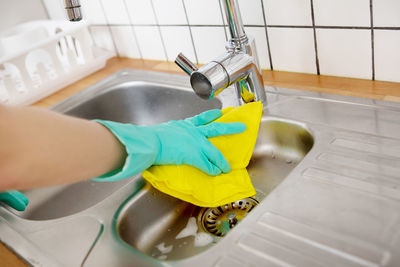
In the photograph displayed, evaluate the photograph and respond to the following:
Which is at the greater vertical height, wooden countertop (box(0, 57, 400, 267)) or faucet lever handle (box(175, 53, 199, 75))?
faucet lever handle (box(175, 53, 199, 75))

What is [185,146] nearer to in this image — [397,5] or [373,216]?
[373,216]

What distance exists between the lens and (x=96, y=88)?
Answer: 1.20 m

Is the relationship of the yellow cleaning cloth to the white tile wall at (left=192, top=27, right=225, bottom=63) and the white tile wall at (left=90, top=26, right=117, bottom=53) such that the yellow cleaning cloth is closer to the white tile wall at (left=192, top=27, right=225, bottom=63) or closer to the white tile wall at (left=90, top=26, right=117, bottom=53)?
the white tile wall at (left=192, top=27, right=225, bottom=63)

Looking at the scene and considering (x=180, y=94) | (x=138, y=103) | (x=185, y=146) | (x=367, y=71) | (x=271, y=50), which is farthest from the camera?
(x=138, y=103)

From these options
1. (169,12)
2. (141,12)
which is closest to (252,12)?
(169,12)

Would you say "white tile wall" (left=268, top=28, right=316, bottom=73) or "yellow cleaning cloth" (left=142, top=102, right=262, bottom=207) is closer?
"yellow cleaning cloth" (left=142, top=102, right=262, bottom=207)

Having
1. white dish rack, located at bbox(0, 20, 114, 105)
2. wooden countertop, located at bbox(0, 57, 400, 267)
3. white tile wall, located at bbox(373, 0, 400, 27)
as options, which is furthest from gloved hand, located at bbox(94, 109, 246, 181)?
white dish rack, located at bbox(0, 20, 114, 105)

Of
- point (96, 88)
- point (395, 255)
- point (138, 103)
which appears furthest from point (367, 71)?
point (96, 88)

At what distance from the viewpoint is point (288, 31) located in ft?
2.92

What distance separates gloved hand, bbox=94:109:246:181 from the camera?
58cm

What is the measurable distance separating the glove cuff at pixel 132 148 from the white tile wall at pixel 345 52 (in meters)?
0.48

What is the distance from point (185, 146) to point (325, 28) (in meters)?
0.43

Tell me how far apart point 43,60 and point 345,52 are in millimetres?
925

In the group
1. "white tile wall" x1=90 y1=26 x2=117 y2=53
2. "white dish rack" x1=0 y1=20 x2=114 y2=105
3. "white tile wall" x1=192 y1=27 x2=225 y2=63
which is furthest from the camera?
"white tile wall" x1=90 y1=26 x2=117 y2=53
